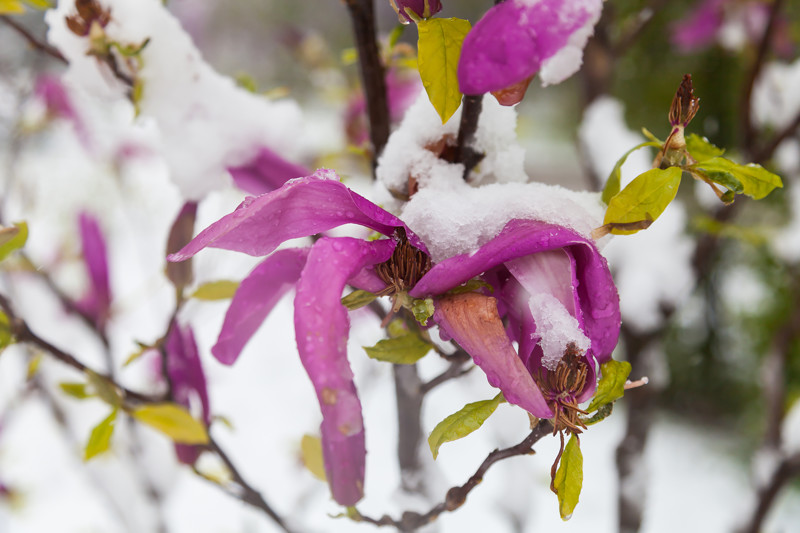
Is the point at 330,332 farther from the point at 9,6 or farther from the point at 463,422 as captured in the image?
the point at 9,6

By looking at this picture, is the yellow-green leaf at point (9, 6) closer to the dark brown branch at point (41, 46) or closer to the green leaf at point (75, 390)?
the dark brown branch at point (41, 46)

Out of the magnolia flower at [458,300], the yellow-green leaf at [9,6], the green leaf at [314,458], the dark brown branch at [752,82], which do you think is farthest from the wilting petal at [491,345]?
the dark brown branch at [752,82]

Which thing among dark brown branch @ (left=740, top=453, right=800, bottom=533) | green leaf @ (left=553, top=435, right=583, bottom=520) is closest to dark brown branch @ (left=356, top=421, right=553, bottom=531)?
green leaf @ (left=553, top=435, right=583, bottom=520)

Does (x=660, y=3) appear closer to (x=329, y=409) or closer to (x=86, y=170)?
(x=329, y=409)

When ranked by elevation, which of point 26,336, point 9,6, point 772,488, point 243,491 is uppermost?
point 9,6

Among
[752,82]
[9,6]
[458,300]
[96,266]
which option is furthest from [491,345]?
[752,82]

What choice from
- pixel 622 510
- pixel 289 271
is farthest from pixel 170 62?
pixel 622 510

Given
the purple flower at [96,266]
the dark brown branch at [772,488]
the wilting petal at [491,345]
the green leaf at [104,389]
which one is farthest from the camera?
the dark brown branch at [772,488]
